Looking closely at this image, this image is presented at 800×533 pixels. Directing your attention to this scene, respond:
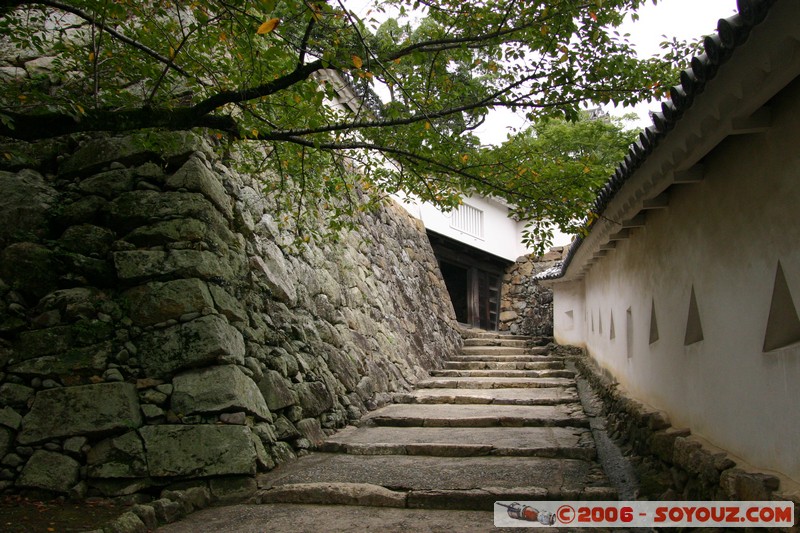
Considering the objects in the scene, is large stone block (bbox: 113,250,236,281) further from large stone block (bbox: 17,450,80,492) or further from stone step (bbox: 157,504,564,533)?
stone step (bbox: 157,504,564,533)

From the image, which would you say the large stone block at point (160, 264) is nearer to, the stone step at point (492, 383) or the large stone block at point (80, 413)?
the large stone block at point (80, 413)

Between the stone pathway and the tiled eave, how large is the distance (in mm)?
2858

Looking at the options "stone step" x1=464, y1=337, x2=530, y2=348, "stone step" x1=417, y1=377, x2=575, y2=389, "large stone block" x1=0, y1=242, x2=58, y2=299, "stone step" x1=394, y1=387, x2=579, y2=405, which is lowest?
"stone step" x1=394, y1=387, x2=579, y2=405

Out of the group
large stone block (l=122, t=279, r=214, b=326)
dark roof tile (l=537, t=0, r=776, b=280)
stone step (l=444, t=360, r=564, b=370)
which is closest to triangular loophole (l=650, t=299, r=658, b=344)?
dark roof tile (l=537, t=0, r=776, b=280)

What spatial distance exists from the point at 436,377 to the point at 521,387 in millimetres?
1881

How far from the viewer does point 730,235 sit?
4105 mm

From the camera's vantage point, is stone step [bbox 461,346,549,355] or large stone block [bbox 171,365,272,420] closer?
large stone block [bbox 171,365,272,420]

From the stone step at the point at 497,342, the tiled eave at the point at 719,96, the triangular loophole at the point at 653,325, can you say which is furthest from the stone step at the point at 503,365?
the tiled eave at the point at 719,96

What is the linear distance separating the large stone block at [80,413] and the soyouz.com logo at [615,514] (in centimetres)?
Result: 344

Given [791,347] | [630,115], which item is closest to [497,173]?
[791,347]

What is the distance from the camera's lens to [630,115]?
20719 millimetres

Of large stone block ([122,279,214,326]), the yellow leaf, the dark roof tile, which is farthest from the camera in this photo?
large stone block ([122,279,214,326])

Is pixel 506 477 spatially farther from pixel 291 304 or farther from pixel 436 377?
pixel 436 377

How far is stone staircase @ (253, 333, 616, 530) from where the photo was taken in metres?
5.70
